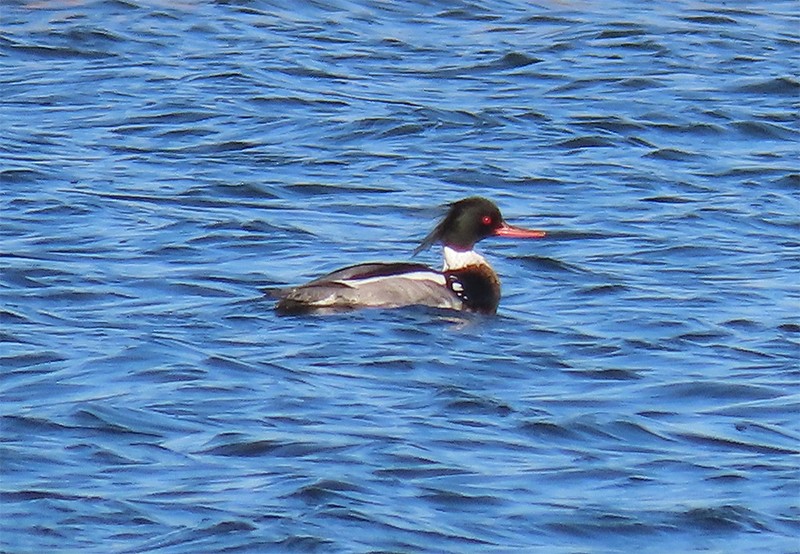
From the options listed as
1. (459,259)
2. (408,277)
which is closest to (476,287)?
(408,277)

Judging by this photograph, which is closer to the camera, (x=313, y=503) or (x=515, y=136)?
(x=313, y=503)

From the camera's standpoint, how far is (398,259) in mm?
12219

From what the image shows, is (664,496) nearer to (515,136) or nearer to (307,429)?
(307,429)

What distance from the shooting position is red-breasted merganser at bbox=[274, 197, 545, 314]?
10562 millimetres

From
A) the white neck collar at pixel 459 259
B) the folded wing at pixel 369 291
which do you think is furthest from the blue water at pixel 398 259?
the white neck collar at pixel 459 259

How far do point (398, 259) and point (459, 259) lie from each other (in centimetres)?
65

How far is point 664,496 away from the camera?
7.58m

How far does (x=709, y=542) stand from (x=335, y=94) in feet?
31.6

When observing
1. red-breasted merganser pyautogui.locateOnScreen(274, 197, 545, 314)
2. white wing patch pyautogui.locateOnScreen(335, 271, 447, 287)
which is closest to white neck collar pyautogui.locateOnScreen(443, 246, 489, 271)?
red-breasted merganser pyautogui.locateOnScreen(274, 197, 545, 314)

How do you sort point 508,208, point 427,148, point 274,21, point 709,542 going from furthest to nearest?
1. point 274,21
2. point 427,148
3. point 508,208
4. point 709,542

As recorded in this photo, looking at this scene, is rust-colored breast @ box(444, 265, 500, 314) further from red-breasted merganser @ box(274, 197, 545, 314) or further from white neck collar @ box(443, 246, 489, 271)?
white neck collar @ box(443, 246, 489, 271)

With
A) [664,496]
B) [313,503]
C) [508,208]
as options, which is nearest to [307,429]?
[313,503]

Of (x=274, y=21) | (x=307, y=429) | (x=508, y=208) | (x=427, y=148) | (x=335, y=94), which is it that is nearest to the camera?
(x=307, y=429)

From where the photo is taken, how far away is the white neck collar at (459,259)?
1152 centimetres
